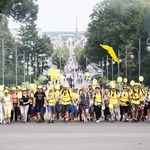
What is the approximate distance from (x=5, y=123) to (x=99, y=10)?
234ft

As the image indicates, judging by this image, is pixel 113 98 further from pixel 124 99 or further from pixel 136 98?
pixel 136 98

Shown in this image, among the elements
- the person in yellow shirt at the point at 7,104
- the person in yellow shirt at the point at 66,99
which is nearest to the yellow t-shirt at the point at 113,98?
the person in yellow shirt at the point at 66,99

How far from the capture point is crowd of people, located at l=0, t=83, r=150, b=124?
82.9 feet

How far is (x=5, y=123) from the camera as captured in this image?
81.2 feet

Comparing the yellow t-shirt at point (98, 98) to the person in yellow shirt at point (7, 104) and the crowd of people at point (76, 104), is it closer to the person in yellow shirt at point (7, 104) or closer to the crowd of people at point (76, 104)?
the crowd of people at point (76, 104)

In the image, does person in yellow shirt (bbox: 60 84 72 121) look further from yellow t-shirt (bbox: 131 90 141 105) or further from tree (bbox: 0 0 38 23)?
tree (bbox: 0 0 38 23)

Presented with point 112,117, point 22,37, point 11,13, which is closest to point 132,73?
point 11,13
